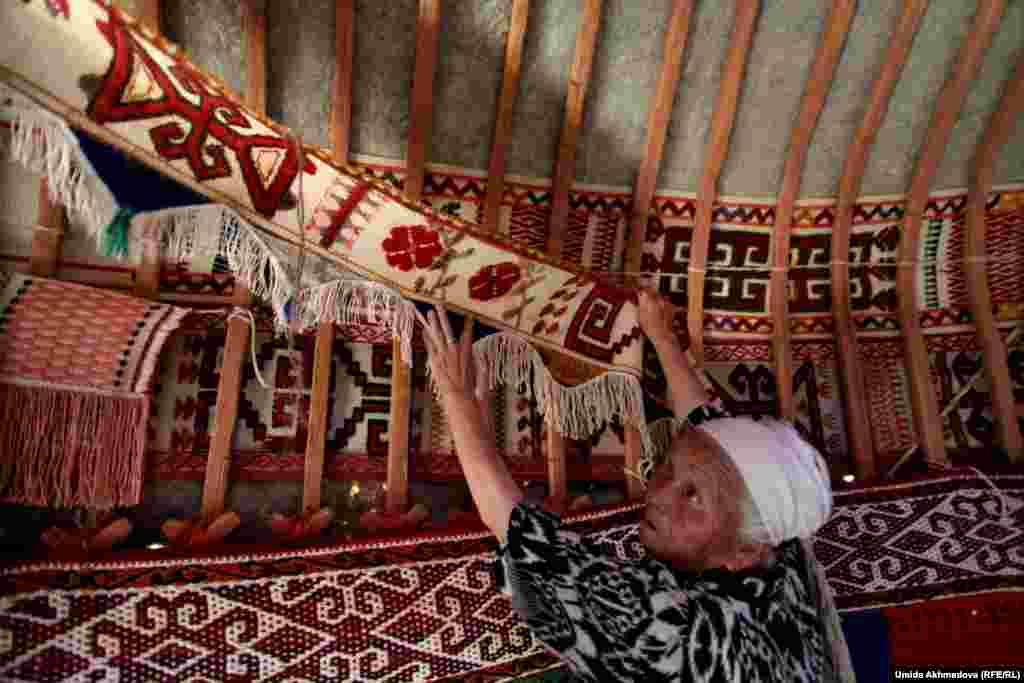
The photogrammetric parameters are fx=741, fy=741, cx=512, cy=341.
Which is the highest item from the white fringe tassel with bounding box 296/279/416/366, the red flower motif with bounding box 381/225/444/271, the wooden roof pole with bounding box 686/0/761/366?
the wooden roof pole with bounding box 686/0/761/366

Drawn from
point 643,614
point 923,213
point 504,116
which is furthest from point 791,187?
point 643,614

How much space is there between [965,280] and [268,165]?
211 centimetres

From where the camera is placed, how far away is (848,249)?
2.34 m

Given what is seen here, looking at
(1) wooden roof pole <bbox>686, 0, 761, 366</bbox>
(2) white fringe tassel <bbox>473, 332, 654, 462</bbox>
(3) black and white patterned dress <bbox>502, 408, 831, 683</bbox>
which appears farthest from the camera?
(1) wooden roof pole <bbox>686, 0, 761, 366</bbox>

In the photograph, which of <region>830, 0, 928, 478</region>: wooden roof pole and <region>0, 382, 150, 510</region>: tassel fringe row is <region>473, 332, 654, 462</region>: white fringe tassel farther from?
<region>0, 382, 150, 510</region>: tassel fringe row

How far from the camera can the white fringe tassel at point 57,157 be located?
1.31m

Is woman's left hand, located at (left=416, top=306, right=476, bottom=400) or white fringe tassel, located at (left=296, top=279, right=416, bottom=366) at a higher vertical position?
Answer: white fringe tassel, located at (left=296, top=279, right=416, bottom=366)

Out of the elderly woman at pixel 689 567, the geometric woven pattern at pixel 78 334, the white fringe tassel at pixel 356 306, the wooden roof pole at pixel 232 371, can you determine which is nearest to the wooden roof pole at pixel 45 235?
the geometric woven pattern at pixel 78 334

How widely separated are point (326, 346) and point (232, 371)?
9.4 inches

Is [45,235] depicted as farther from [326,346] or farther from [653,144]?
[653,144]

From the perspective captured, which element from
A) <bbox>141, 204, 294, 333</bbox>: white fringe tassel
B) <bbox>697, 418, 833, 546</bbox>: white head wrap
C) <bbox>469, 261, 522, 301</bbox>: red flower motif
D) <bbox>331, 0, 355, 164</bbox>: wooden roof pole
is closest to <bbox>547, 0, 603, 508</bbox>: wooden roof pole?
<bbox>469, 261, 522, 301</bbox>: red flower motif

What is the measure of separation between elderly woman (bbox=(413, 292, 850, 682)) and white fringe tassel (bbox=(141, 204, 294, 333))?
59 centimetres

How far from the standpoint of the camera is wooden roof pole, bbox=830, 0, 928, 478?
6.86ft

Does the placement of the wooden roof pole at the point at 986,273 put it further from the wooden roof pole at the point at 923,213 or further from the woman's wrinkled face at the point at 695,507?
the woman's wrinkled face at the point at 695,507
